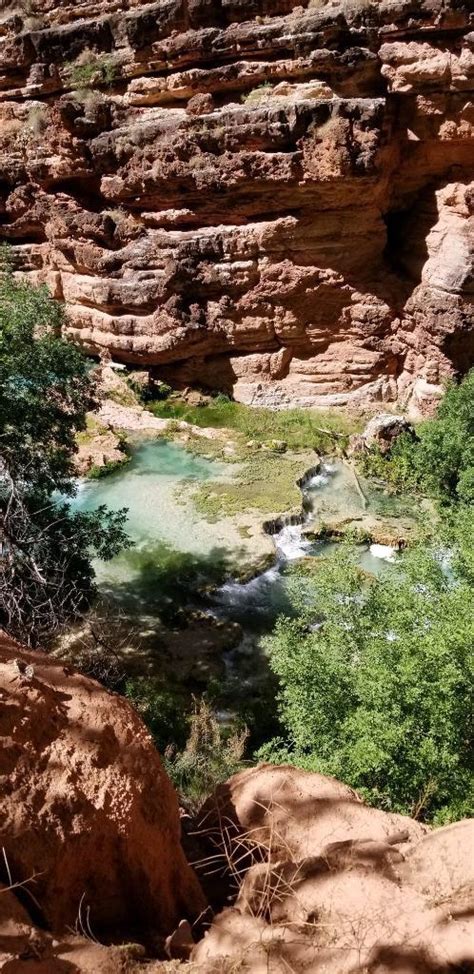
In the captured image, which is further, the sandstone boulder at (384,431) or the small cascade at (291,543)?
the sandstone boulder at (384,431)

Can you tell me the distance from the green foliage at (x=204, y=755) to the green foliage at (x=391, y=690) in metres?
0.98

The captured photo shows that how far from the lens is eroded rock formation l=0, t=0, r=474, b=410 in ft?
51.4

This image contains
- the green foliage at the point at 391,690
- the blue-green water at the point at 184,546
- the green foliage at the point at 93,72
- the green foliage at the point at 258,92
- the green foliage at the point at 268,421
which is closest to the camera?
the green foliage at the point at 391,690

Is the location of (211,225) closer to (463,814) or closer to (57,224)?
(57,224)

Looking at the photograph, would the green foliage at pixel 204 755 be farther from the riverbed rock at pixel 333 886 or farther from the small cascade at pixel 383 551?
the small cascade at pixel 383 551

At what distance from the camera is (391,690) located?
5.88 meters

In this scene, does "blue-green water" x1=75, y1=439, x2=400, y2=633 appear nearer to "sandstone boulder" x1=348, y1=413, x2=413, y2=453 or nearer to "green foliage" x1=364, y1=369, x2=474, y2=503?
"sandstone boulder" x1=348, y1=413, x2=413, y2=453

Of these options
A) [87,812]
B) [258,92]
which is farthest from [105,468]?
[87,812]

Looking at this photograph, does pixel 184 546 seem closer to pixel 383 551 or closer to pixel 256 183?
pixel 383 551

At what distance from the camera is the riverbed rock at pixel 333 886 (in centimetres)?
296

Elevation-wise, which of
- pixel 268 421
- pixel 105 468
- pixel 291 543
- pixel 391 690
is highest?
pixel 391 690

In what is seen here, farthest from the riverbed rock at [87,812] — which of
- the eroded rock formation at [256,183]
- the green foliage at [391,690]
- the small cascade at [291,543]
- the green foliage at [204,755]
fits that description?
the eroded rock formation at [256,183]

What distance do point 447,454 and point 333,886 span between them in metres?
11.6

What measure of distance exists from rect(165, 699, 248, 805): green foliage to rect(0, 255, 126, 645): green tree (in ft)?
7.52
